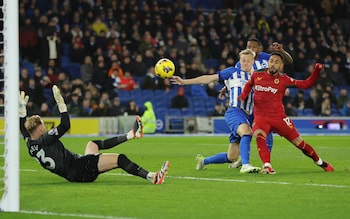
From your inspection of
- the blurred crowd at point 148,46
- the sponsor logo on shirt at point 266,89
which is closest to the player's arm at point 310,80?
the sponsor logo on shirt at point 266,89

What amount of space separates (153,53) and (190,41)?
2.51 metres

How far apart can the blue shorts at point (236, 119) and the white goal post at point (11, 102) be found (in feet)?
20.6

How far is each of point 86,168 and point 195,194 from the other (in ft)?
5.93

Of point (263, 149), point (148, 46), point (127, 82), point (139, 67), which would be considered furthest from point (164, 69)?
point (148, 46)

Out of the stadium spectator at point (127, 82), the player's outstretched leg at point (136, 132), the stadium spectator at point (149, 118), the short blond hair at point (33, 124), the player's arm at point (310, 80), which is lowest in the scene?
the stadium spectator at point (149, 118)

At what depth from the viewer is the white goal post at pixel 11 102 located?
8742 millimetres

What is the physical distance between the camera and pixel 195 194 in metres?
10.6

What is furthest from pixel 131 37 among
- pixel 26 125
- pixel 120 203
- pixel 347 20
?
pixel 120 203

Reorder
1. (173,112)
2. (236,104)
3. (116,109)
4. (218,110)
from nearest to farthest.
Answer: (236,104)
(116,109)
(218,110)
(173,112)

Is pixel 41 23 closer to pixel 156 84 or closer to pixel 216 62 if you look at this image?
pixel 156 84

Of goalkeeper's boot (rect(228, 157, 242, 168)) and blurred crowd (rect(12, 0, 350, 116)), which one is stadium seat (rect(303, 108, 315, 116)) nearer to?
blurred crowd (rect(12, 0, 350, 116))

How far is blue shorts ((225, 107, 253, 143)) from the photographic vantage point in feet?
47.9

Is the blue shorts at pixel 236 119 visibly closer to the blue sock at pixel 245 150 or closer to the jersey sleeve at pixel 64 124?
the blue sock at pixel 245 150

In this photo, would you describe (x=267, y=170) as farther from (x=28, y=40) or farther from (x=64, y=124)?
(x=28, y=40)
